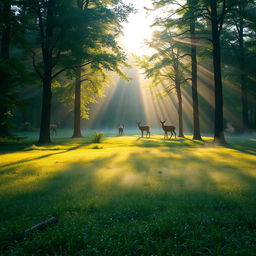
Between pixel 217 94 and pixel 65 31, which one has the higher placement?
pixel 65 31

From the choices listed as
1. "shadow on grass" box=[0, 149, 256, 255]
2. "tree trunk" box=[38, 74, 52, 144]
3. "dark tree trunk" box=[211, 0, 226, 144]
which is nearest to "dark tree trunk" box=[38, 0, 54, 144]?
"tree trunk" box=[38, 74, 52, 144]

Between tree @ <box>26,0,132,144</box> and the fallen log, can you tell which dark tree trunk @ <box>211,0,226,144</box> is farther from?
the fallen log

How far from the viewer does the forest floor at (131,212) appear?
9.23 feet

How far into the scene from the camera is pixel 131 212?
3.76m

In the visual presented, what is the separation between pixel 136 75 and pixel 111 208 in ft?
210

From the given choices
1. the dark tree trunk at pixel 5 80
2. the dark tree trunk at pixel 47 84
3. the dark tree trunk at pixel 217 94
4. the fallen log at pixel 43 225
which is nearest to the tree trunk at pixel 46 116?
the dark tree trunk at pixel 47 84

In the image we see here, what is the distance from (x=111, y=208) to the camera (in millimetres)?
3895

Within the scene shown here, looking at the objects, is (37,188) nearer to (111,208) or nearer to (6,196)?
(6,196)

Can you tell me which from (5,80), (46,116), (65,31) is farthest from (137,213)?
(65,31)

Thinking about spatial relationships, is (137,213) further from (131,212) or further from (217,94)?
(217,94)

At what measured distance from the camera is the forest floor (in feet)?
9.23

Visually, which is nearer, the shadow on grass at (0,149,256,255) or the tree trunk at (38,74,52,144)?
the shadow on grass at (0,149,256,255)

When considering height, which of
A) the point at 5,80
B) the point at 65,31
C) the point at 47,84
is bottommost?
the point at 5,80

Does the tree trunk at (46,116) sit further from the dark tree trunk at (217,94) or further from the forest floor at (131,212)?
the dark tree trunk at (217,94)
